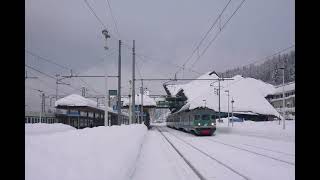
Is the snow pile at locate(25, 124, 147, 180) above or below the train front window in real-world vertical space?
above

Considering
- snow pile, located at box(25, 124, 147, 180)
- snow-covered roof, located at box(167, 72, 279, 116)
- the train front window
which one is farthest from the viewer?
snow-covered roof, located at box(167, 72, 279, 116)

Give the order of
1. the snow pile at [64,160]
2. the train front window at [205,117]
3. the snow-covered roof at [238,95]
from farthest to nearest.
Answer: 1. the snow-covered roof at [238,95]
2. the train front window at [205,117]
3. the snow pile at [64,160]

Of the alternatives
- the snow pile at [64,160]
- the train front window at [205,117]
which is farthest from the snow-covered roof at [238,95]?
the snow pile at [64,160]

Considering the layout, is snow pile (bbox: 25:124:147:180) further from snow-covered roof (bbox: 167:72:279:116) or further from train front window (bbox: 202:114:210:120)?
snow-covered roof (bbox: 167:72:279:116)

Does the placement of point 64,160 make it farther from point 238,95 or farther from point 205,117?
point 238,95

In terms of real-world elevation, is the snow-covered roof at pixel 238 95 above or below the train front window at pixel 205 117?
above

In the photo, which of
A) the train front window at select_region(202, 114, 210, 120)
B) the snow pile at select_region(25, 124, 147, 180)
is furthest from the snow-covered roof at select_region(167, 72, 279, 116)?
the snow pile at select_region(25, 124, 147, 180)

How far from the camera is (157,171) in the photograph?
14430 mm

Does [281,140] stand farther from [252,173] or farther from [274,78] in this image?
[274,78]

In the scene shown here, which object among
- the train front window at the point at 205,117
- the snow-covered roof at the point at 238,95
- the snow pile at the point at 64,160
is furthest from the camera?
the snow-covered roof at the point at 238,95

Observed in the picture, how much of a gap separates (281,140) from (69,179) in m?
30.7

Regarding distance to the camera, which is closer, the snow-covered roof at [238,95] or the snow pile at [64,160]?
the snow pile at [64,160]

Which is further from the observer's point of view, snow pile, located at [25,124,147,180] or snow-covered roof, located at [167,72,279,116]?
snow-covered roof, located at [167,72,279,116]

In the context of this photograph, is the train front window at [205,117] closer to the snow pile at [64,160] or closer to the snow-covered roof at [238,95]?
the snow pile at [64,160]
